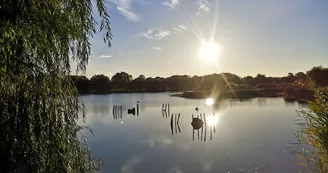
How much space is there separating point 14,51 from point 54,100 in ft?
3.13

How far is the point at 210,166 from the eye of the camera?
16016 millimetres

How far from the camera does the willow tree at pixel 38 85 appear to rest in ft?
9.36

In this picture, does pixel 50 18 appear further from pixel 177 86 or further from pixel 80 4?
pixel 177 86

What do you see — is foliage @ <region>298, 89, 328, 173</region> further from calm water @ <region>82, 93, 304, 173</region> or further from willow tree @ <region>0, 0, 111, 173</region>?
calm water @ <region>82, 93, 304, 173</region>

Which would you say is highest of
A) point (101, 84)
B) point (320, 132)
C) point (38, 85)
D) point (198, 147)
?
point (101, 84)

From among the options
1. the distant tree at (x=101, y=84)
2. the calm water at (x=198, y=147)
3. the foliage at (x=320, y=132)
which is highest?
the distant tree at (x=101, y=84)

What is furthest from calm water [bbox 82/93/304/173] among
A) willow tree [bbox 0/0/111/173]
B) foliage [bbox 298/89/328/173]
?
foliage [bbox 298/89/328/173]

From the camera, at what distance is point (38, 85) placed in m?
3.28

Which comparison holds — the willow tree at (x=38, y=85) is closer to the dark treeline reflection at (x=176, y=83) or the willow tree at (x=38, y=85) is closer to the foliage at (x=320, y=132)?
the foliage at (x=320, y=132)

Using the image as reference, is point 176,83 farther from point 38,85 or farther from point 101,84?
point 38,85

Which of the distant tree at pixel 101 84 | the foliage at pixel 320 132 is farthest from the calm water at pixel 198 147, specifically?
the distant tree at pixel 101 84

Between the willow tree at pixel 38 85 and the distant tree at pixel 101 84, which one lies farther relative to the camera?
the distant tree at pixel 101 84

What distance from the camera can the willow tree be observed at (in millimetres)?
2852

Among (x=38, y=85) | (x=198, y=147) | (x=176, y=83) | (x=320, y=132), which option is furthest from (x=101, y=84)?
(x=320, y=132)
